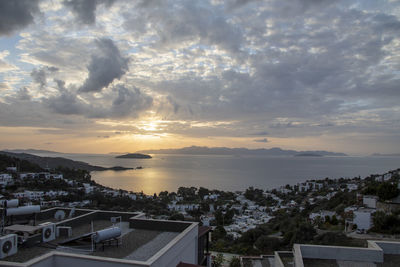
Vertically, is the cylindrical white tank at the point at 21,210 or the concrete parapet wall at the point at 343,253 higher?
the cylindrical white tank at the point at 21,210

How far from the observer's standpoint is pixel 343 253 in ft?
14.7

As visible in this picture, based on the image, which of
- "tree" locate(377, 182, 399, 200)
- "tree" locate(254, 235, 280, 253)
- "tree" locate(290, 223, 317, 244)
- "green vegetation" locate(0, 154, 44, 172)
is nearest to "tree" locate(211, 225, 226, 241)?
"tree" locate(254, 235, 280, 253)

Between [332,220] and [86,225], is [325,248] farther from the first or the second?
[332,220]

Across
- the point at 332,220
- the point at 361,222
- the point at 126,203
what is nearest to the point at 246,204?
the point at 126,203

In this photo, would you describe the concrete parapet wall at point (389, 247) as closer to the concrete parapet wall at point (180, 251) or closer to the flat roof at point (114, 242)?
the concrete parapet wall at point (180, 251)

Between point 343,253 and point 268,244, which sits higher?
point 343,253

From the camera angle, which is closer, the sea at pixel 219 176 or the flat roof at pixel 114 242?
the flat roof at pixel 114 242

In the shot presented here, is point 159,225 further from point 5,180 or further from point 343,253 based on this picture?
point 5,180

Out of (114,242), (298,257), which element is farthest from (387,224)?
(114,242)

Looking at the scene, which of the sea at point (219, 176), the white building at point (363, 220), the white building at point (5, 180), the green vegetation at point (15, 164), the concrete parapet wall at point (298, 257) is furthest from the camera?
the sea at point (219, 176)

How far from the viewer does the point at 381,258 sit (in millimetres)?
4352

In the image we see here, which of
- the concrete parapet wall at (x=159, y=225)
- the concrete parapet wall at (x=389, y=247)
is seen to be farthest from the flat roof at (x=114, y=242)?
the concrete parapet wall at (x=389, y=247)

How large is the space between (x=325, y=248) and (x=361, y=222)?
9662 mm

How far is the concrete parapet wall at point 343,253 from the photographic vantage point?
4.36m
